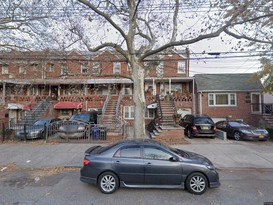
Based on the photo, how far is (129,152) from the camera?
5.71 meters

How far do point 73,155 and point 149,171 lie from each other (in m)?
5.39

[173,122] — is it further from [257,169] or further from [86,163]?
[86,163]

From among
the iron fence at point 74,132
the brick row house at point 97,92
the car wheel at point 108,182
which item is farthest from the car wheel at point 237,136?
the car wheel at point 108,182

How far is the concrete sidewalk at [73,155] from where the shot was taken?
26.9 ft

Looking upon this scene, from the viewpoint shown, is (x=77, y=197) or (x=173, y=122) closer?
(x=77, y=197)

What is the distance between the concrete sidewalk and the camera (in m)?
8.20

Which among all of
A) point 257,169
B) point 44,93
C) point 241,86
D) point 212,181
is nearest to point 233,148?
point 257,169

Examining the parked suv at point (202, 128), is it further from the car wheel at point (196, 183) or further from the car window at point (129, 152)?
the car window at point (129, 152)

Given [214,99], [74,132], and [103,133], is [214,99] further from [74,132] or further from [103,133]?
[74,132]

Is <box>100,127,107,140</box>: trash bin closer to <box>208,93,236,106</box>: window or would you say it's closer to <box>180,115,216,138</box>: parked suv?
<box>180,115,216,138</box>: parked suv

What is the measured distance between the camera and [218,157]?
9.17 meters

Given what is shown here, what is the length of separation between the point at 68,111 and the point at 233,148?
17878 mm

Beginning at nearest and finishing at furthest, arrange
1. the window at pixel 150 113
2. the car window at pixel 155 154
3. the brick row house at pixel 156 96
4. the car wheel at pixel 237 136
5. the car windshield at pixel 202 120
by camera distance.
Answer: the car window at pixel 155 154
the car wheel at pixel 237 136
the car windshield at pixel 202 120
the brick row house at pixel 156 96
the window at pixel 150 113

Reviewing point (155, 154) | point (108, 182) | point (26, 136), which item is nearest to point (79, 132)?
point (26, 136)
